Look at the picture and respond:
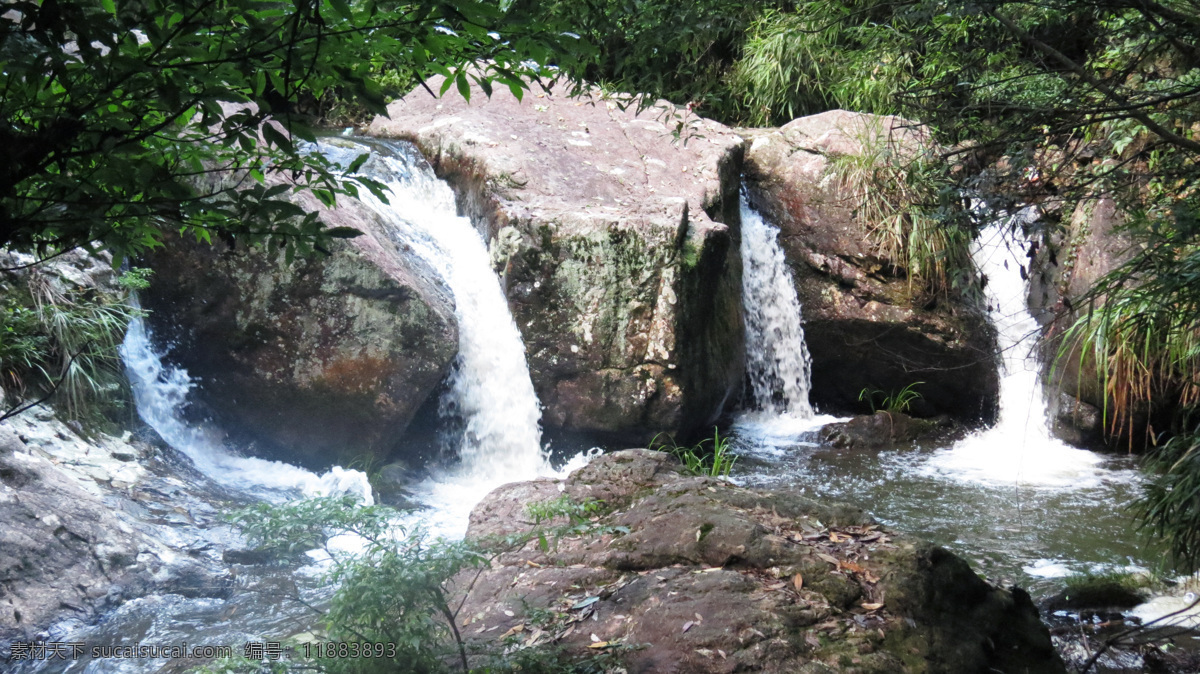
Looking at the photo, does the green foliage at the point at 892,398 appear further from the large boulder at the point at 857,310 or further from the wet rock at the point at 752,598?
the wet rock at the point at 752,598

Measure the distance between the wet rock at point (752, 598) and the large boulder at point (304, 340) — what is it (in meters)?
2.54

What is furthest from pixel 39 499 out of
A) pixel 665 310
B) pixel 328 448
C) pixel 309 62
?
pixel 665 310

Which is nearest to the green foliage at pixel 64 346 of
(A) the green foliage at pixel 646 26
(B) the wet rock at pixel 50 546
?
(B) the wet rock at pixel 50 546

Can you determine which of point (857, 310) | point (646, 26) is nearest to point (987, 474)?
point (857, 310)

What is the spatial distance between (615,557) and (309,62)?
7.37 ft

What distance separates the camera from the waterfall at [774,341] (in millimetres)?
8438

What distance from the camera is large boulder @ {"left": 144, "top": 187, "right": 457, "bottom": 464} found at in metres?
5.65

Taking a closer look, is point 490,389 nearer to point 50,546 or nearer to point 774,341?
point 774,341

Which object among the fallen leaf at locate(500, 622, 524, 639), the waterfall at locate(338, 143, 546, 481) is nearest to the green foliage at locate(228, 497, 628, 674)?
the fallen leaf at locate(500, 622, 524, 639)

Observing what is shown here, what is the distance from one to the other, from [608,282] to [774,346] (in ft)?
8.70

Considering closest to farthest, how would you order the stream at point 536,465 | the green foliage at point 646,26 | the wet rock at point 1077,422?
the green foliage at point 646,26 < the stream at point 536,465 < the wet rock at point 1077,422

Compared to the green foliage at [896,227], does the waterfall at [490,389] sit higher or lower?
lower

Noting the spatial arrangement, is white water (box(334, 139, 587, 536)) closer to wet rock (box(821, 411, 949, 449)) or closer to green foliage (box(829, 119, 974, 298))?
wet rock (box(821, 411, 949, 449))

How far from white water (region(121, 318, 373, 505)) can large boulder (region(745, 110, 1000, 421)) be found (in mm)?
4967
